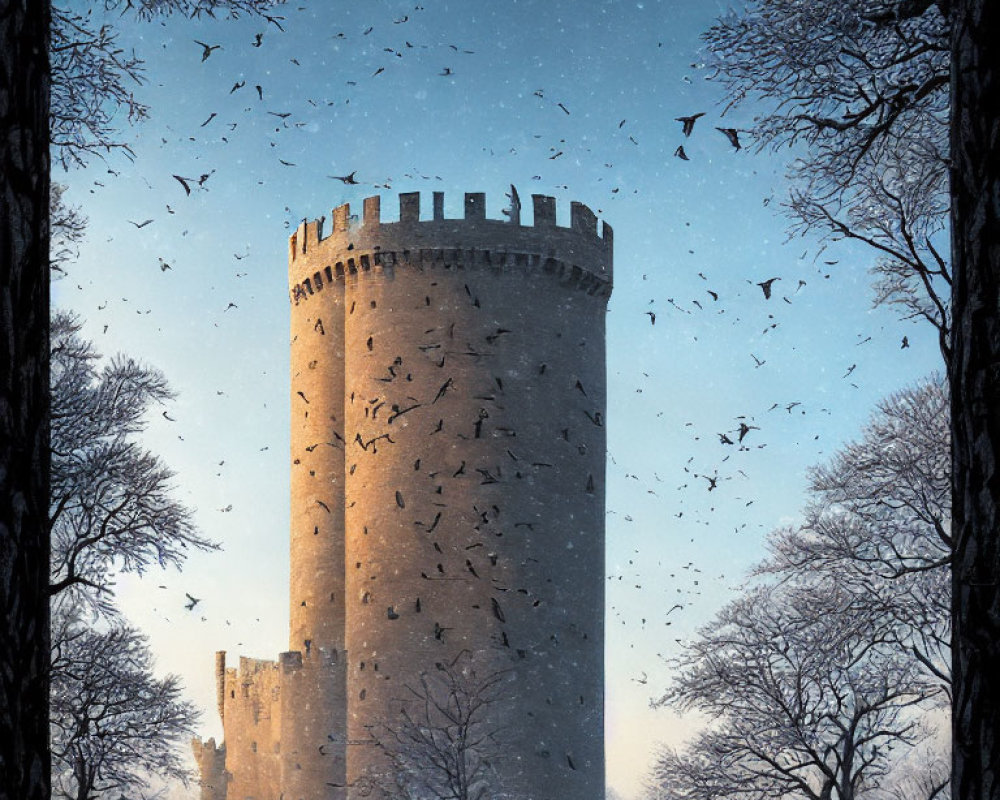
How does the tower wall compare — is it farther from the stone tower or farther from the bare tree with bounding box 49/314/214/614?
the bare tree with bounding box 49/314/214/614

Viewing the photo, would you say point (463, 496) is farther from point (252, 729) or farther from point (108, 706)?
point (108, 706)

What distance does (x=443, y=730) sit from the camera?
3400 cm

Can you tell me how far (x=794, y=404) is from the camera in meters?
24.2

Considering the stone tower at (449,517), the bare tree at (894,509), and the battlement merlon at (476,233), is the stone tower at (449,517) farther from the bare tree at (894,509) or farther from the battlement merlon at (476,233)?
the bare tree at (894,509)

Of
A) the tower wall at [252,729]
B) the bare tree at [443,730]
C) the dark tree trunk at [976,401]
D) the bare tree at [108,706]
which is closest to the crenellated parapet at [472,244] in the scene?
the bare tree at [443,730]

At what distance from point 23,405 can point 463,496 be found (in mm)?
32983

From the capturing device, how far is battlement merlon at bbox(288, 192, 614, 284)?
39844mm

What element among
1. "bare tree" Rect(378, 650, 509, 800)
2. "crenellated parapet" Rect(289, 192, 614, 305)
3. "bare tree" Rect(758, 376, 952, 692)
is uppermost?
"crenellated parapet" Rect(289, 192, 614, 305)

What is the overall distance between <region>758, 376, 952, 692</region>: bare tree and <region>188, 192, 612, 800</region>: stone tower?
15905mm

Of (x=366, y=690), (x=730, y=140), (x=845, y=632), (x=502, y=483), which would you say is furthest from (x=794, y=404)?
(x=366, y=690)

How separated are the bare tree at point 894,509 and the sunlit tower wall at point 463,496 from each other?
1590 centimetres

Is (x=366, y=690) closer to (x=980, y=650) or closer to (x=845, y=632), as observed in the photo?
(x=845, y=632)

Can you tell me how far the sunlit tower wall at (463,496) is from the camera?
3719 cm

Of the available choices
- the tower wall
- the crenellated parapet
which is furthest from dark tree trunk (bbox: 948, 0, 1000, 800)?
the tower wall
